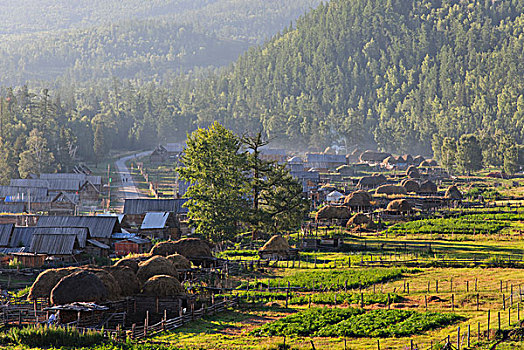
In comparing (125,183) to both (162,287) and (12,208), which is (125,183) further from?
(162,287)

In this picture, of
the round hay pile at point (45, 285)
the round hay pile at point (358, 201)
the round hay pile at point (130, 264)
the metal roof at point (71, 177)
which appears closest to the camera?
the round hay pile at point (45, 285)

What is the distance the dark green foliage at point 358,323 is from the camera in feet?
114

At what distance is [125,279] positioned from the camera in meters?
44.0

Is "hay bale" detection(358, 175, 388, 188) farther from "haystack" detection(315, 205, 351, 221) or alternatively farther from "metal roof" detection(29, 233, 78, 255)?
"metal roof" detection(29, 233, 78, 255)

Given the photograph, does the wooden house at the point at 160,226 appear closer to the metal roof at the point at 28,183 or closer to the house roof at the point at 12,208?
the house roof at the point at 12,208

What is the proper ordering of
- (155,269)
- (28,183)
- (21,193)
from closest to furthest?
(155,269) < (21,193) < (28,183)

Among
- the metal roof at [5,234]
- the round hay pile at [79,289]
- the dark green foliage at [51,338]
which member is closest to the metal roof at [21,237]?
the metal roof at [5,234]

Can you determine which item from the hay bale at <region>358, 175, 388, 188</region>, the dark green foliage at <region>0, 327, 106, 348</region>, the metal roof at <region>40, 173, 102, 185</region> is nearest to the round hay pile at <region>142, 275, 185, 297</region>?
the dark green foliage at <region>0, 327, 106, 348</region>

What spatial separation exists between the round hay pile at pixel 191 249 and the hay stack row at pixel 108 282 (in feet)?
24.2

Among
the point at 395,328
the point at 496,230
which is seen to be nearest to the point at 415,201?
the point at 496,230

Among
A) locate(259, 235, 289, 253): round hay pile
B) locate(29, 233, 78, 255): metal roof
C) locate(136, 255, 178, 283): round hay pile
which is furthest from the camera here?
locate(259, 235, 289, 253): round hay pile

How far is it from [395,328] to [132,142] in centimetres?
16156

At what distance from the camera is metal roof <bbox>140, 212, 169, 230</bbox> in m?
74.6

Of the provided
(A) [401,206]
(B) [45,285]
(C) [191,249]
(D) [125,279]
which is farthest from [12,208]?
(D) [125,279]
